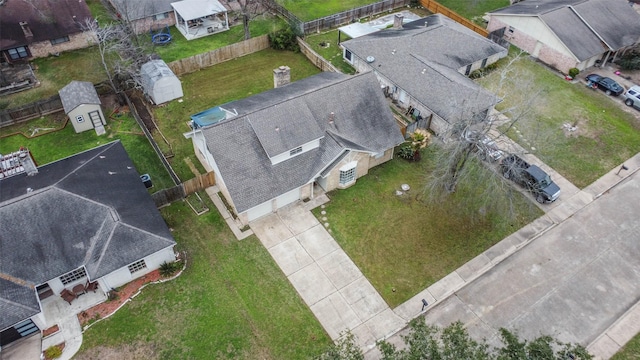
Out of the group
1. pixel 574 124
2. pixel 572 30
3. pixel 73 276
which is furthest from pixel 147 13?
pixel 572 30

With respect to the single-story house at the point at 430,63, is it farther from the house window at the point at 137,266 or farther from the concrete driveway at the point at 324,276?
the house window at the point at 137,266

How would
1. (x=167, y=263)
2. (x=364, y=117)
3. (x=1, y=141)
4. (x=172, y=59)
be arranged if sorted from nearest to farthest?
(x=167, y=263)
(x=364, y=117)
(x=1, y=141)
(x=172, y=59)

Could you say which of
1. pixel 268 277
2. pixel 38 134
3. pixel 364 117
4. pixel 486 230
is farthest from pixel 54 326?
pixel 486 230

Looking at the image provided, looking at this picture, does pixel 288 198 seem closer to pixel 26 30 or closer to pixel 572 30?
pixel 26 30

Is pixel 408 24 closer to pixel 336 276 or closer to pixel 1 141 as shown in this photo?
pixel 336 276

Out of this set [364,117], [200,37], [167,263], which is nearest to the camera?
[167,263]

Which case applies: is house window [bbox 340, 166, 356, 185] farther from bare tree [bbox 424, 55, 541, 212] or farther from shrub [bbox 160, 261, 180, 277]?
shrub [bbox 160, 261, 180, 277]

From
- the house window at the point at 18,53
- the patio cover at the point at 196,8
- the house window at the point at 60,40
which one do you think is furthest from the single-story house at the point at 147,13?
the house window at the point at 18,53
